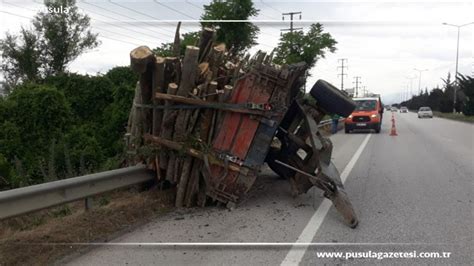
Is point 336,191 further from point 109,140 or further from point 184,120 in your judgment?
point 109,140

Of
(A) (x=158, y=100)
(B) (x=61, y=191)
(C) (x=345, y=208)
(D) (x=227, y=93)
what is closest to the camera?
(B) (x=61, y=191)

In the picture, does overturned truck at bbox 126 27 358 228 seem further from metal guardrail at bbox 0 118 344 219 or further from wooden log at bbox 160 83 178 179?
metal guardrail at bbox 0 118 344 219

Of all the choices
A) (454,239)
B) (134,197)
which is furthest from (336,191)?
(134,197)

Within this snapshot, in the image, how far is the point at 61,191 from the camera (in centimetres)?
540

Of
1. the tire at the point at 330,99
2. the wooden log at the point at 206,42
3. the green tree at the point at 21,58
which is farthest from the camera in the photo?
the green tree at the point at 21,58

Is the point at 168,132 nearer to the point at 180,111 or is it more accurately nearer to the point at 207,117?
the point at 180,111

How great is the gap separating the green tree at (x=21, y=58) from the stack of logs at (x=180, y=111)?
33.7m

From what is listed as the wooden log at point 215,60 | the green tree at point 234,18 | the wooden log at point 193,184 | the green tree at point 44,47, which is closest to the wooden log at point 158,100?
the wooden log at point 193,184

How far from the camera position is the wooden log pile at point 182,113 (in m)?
6.62

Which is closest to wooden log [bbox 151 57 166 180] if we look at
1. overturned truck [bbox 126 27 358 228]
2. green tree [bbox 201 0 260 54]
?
overturned truck [bbox 126 27 358 228]

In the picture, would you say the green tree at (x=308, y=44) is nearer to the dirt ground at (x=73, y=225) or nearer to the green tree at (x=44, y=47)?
the green tree at (x=44, y=47)

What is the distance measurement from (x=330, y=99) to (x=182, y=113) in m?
2.61

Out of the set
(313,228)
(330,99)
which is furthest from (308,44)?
(313,228)

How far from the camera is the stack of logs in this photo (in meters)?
6.66
